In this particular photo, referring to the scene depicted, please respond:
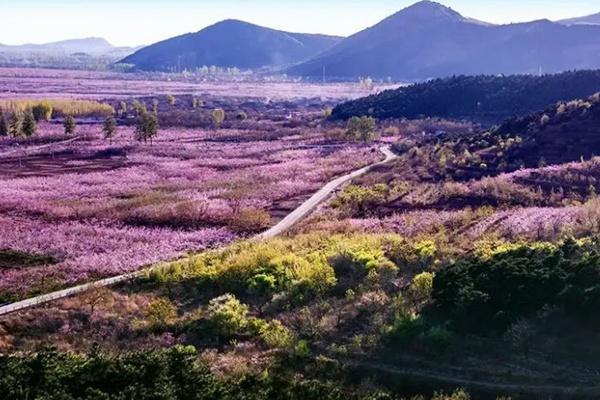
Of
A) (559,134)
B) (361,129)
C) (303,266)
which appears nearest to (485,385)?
(303,266)

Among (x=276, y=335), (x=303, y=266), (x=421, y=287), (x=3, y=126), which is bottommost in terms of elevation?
(x=276, y=335)

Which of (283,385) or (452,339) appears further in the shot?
(452,339)

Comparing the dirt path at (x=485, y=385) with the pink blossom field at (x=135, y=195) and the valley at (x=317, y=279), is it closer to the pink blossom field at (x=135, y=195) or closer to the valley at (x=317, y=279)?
the valley at (x=317, y=279)

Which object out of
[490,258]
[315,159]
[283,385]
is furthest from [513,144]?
[283,385]

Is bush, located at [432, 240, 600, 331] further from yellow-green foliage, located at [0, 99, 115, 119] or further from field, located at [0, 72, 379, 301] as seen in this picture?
yellow-green foliage, located at [0, 99, 115, 119]

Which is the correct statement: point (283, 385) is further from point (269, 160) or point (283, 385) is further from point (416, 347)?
point (269, 160)

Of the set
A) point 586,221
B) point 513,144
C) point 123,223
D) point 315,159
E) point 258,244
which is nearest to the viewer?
point 586,221

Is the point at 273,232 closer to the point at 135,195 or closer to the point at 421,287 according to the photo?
the point at 421,287

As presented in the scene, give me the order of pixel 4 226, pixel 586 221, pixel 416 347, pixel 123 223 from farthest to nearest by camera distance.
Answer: pixel 123 223, pixel 4 226, pixel 586 221, pixel 416 347
